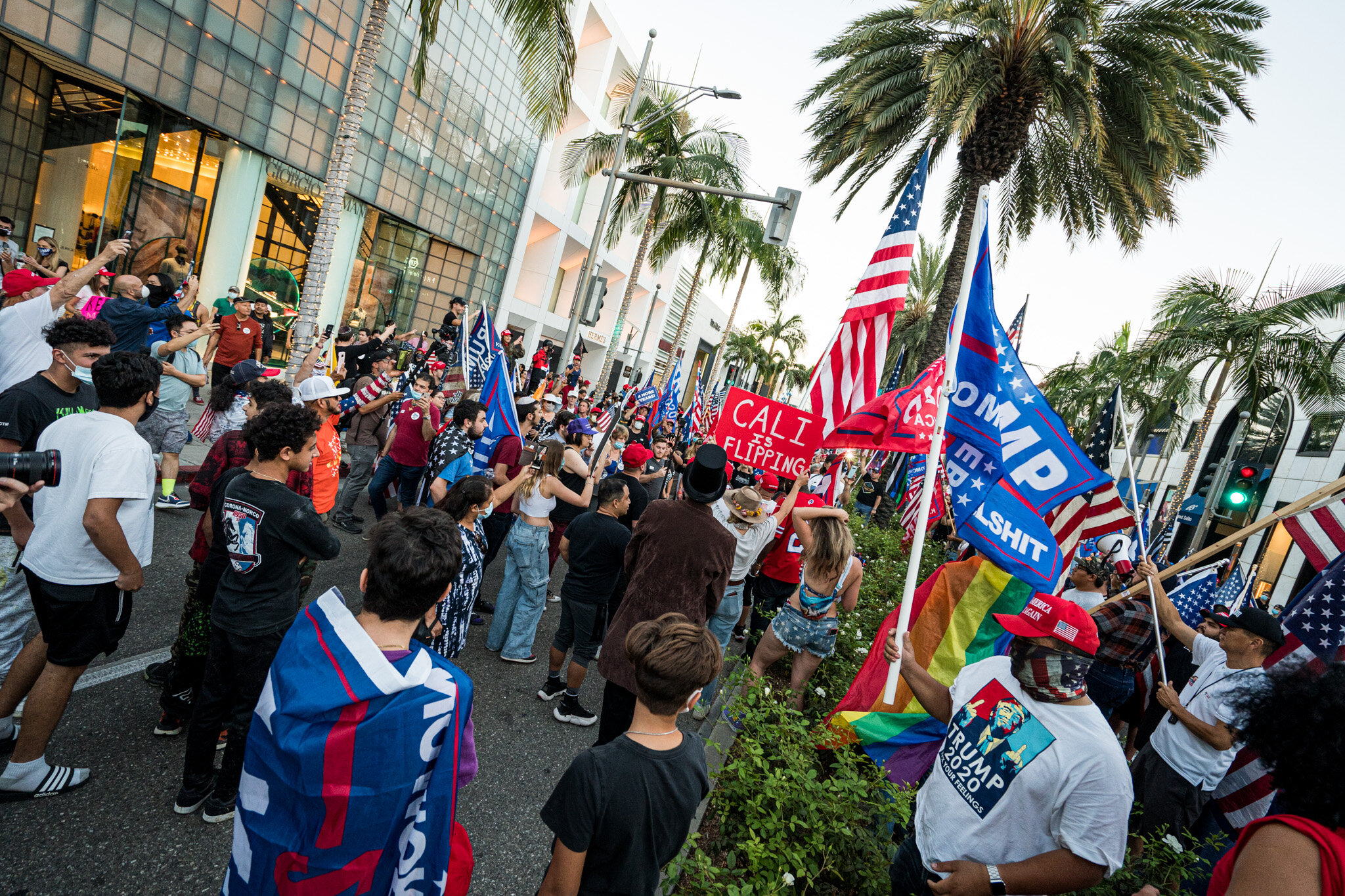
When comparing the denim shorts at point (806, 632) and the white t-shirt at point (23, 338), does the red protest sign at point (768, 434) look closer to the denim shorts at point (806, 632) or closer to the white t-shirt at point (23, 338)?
the denim shorts at point (806, 632)

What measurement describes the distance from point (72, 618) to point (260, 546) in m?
0.87

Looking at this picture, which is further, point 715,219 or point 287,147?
point 715,219

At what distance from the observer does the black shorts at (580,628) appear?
4.78 metres

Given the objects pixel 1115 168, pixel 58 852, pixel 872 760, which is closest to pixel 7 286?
pixel 58 852

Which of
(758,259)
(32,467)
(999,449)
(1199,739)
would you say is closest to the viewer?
(32,467)

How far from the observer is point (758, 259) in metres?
29.7

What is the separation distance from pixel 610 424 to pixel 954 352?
4336 mm

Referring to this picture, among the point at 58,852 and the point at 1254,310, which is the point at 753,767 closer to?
the point at 58,852

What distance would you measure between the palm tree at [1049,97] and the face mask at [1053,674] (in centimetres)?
962

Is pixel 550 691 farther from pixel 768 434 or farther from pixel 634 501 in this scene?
pixel 768 434

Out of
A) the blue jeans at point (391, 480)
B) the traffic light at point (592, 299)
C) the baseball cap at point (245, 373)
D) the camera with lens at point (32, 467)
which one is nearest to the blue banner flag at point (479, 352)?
the blue jeans at point (391, 480)

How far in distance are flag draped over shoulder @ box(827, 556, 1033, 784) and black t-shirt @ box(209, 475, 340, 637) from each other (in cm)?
300

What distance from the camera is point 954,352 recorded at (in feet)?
12.0

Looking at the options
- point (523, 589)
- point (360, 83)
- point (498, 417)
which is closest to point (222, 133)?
point (360, 83)
